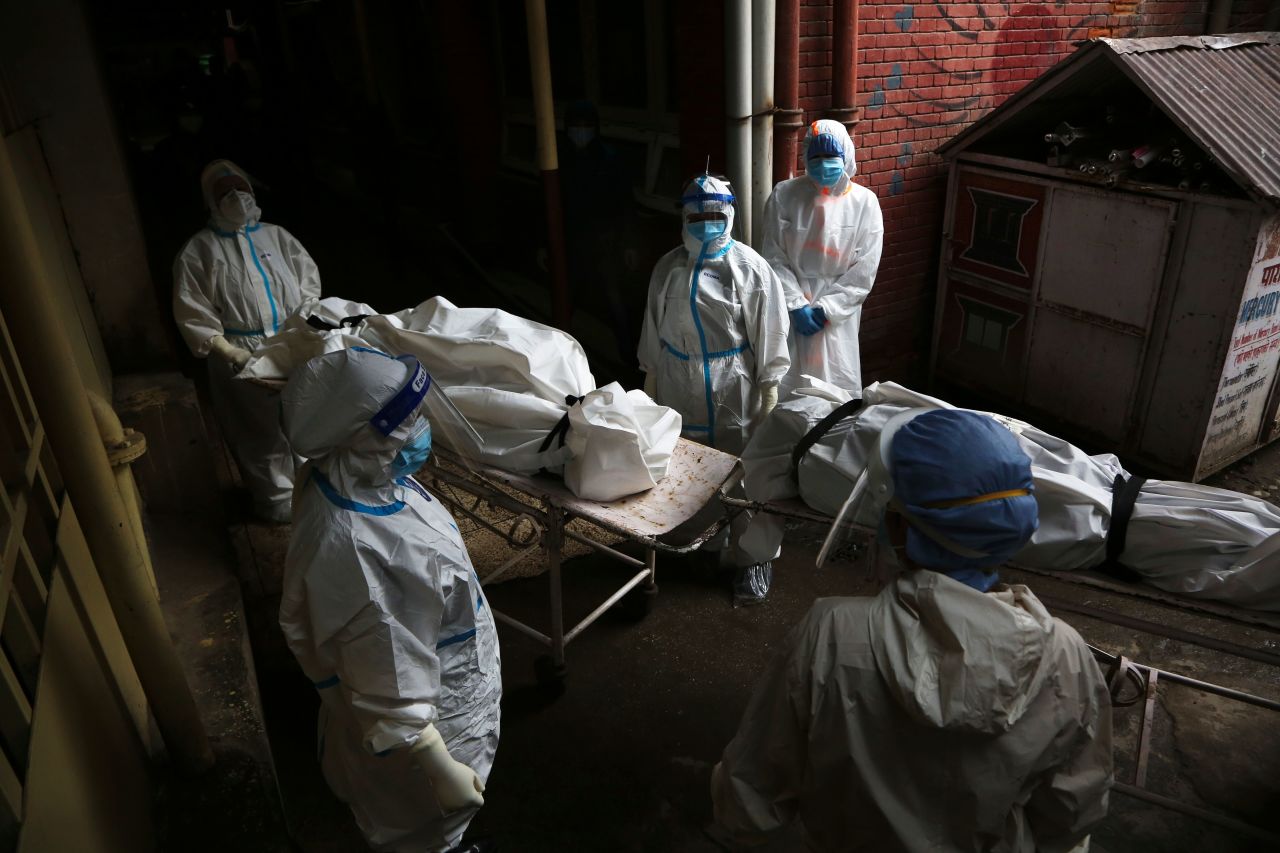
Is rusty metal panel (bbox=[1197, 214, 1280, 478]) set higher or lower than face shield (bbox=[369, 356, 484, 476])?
lower

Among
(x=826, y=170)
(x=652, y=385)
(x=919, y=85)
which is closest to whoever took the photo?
(x=652, y=385)

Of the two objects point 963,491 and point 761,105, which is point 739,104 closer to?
point 761,105

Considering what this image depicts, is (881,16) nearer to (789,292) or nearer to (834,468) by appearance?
(789,292)

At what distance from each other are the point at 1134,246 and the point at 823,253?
1745mm

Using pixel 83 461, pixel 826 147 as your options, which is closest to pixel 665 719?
pixel 83 461

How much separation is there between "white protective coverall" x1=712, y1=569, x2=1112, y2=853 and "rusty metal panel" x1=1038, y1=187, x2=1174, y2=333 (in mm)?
3860

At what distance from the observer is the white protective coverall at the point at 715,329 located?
4.04 m

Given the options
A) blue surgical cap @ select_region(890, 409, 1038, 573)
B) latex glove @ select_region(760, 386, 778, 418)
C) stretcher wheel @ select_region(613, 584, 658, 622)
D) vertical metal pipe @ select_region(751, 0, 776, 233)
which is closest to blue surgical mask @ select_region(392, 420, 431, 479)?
blue surgical cap @ select_region(890, 409, 1038, 573)

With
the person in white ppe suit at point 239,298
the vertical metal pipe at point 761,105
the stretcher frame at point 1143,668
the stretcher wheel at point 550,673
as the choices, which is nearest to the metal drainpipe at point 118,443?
the person in white ppe suit at point 239,298

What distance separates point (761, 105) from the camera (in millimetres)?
4812

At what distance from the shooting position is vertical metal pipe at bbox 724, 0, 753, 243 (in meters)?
4.53

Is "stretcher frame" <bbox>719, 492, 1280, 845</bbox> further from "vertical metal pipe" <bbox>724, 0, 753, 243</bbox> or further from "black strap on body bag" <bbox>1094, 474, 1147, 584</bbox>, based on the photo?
"vertical metal pipe" <bbox>724, 0, 753, 243</bbox>

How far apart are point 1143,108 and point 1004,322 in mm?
1499

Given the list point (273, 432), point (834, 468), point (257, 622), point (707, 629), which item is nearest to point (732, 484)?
point (834, 468)
